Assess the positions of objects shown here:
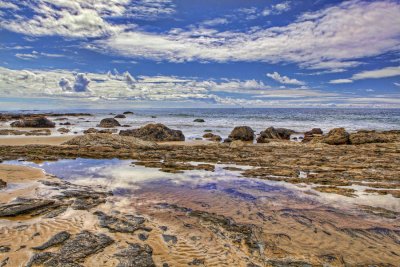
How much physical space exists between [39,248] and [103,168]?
912 centimetres

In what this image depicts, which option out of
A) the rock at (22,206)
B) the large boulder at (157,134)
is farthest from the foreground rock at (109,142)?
the rock at (22,206)

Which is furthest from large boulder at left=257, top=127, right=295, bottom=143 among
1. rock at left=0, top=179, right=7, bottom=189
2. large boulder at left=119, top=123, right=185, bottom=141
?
rock at left=0, top=179, right=7, bottom=189

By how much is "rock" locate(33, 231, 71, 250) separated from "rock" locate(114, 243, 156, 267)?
152 centimetres

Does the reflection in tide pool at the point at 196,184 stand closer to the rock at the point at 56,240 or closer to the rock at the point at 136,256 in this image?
the rock at the point at 56,240

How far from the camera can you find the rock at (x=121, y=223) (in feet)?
24.6

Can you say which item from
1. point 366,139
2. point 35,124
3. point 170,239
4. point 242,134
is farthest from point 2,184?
point 35,124

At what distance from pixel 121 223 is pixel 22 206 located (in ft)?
11.0

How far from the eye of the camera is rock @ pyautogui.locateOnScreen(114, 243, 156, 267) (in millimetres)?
5867

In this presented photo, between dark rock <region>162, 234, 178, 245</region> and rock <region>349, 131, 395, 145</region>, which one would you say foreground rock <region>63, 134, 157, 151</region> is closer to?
dark rock <region>162, 234, 178, 245</region>

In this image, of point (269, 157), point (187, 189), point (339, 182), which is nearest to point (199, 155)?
point (269, 157)

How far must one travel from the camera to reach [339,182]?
12.8m

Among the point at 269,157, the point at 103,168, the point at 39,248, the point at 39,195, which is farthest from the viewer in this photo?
the point at 269,157

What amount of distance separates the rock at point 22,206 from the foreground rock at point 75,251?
255cm

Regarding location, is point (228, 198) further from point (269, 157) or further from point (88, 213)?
point (269, 157)
